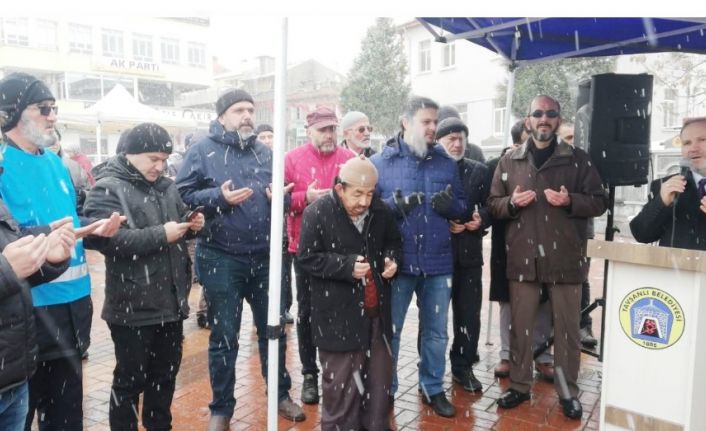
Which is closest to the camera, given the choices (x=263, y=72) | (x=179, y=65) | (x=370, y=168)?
(x=370, y=168)

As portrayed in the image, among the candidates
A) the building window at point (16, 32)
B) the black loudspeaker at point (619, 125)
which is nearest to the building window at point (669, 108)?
the black loudspeaker at point (619, 125)

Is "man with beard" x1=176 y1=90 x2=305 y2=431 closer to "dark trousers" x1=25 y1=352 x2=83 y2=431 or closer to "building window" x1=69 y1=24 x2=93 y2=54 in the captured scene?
"dark trousers" x1=25 y1=352 x2=83 y2=431

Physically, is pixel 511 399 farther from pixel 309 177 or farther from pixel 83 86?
pixel 83 86

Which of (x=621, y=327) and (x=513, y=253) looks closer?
(x=621, y=327)

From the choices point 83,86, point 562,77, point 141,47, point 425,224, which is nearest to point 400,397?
point 425,224

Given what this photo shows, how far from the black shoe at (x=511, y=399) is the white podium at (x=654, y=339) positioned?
1.03m

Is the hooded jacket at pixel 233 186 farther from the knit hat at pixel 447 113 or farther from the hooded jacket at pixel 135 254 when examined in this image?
the knit hat at pixel 447 113

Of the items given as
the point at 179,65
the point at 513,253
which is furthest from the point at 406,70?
the point at 513,253

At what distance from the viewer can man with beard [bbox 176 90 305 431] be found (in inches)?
143

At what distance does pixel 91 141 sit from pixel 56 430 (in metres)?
40.5

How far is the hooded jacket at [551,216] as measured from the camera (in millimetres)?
3975

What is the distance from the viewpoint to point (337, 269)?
10.4 feet

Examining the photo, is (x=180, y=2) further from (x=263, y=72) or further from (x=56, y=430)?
(x=263, y=72)

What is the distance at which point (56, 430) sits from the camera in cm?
300
